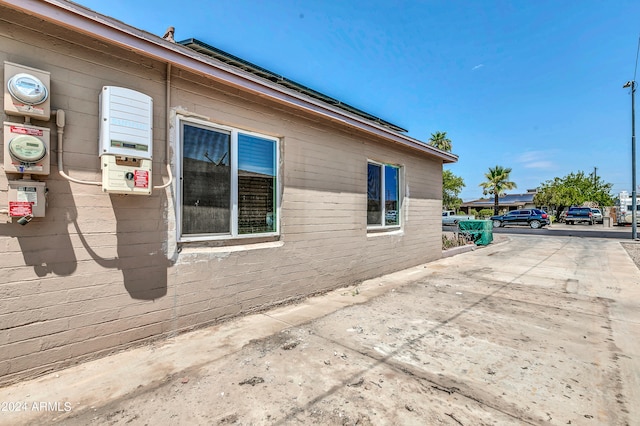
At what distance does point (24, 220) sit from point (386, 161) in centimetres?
567

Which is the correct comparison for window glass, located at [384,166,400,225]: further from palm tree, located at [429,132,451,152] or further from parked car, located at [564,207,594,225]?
parked car, located at [564,207,594,225]

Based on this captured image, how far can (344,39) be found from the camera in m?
7.39

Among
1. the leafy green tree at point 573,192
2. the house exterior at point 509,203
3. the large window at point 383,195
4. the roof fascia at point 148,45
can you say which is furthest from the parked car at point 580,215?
the roof fascia at point 148,45

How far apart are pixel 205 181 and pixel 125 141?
3.21 ft

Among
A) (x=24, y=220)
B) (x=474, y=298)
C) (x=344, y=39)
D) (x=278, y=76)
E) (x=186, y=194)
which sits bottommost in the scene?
(x=474, y=298)

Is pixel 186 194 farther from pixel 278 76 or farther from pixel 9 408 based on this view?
Result: pixel 278 76

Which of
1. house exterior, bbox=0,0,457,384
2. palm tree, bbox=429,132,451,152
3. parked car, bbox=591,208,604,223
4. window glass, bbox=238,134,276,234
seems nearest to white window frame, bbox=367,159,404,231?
house exterior, bbox=0,0,457,384

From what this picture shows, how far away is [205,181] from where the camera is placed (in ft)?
11.4

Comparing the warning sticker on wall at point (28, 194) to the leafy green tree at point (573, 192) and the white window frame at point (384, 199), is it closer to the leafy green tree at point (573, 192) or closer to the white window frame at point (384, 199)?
the white window frame at point (384, 199)

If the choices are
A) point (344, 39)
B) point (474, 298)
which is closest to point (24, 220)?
point (474, 298)

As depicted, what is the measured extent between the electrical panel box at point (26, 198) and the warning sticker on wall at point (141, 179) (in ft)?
2.10

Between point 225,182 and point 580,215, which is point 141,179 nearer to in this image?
point 225,182

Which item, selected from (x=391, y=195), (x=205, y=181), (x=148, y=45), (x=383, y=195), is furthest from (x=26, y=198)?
(x=391, y=195)

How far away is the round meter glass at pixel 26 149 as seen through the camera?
2195mm
